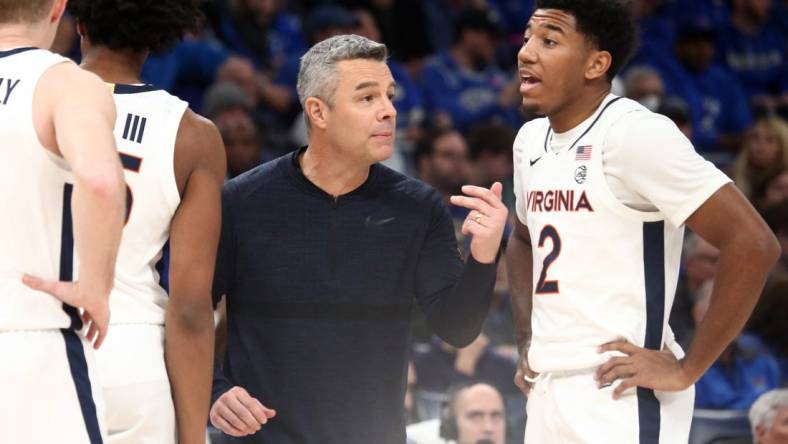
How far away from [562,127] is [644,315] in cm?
66

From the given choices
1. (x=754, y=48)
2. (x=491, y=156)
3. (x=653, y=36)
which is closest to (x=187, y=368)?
(x=491, y=156)

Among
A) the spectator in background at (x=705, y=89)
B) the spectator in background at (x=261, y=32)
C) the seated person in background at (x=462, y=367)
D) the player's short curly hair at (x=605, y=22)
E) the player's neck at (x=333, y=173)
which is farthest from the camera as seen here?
the spectator in background at (x=705, y=89)

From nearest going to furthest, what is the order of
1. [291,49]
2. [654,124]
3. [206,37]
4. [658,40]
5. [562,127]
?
1. [654,124]
2. [562,127]
3. [206,37]
4. [291,49]
5. [658,40]

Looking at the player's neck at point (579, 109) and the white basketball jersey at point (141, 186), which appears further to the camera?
the player's neck at point (579, 109)

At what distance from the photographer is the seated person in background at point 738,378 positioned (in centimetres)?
766

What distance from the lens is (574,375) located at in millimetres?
4035

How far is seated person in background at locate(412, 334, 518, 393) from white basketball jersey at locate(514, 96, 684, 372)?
3.45 metres

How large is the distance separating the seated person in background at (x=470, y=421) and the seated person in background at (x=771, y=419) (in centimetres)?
124

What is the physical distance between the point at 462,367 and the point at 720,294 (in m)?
3.73

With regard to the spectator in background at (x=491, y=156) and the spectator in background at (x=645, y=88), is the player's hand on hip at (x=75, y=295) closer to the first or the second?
the spectator in background at (x=491, y=156)

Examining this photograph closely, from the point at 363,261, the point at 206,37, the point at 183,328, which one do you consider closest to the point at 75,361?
the point at 183,328

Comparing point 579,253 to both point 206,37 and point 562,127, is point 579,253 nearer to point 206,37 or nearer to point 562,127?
point 562,127

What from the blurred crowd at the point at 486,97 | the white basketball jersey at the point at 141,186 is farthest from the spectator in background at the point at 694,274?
the white basketball jersey at the point at 141,186

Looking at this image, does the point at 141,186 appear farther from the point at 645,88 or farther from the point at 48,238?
the point at 645,88
